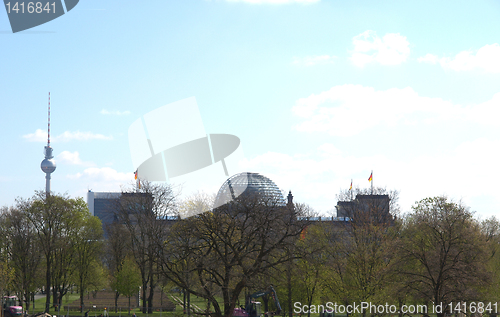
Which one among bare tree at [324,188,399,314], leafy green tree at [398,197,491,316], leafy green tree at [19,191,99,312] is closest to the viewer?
leafy green tree at [398,197,491,316]

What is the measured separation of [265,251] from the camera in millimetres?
31594

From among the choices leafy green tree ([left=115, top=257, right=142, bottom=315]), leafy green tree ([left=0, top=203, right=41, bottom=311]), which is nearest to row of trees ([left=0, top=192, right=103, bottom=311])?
leafy green tree ([left=0, top=203, right=41, bottom=311])

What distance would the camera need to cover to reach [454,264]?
34281 mm

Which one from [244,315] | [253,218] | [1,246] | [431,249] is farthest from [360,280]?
[1,246]

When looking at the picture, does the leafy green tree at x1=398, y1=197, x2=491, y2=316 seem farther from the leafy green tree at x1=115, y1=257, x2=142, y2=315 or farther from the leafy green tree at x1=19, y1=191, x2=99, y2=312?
the leafy green tree at x1=19, y1=191, x2=99, y2=312

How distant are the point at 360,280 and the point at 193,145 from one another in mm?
25975

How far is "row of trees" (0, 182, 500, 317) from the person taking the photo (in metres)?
32.5

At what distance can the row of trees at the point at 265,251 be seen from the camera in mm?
32500

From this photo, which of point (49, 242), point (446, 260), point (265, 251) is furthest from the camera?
point (49, 242)

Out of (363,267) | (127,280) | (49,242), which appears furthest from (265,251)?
(49,242)

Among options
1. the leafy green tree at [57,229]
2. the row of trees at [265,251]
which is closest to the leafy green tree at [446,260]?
the row of trees at [265,251]

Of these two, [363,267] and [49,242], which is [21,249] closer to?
[49,242]

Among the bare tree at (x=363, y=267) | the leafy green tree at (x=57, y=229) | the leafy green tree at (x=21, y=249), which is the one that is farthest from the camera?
the leafy green tree at (x=21, y=249)

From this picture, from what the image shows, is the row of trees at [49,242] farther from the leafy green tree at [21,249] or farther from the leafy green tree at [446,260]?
the leafy green tree at [446,260]
